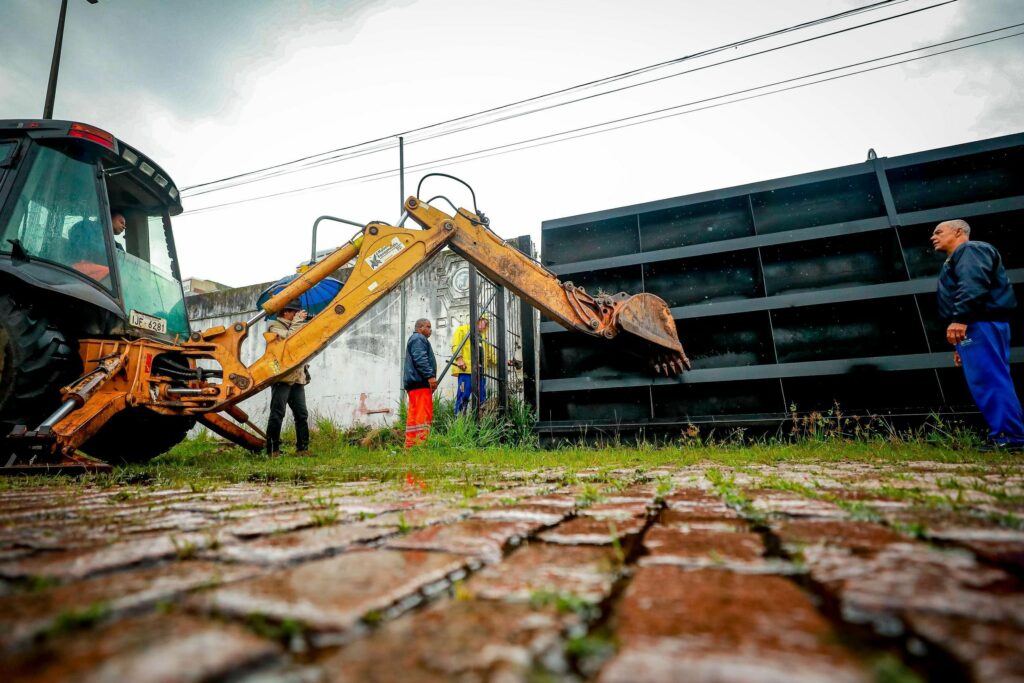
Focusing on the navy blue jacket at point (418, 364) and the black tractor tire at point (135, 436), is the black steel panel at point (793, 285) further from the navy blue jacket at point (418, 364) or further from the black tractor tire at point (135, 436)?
the black tractor tire at point (135, 436)

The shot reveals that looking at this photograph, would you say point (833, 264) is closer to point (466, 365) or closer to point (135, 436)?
point (466, 365)

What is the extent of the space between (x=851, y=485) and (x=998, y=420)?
112 inches

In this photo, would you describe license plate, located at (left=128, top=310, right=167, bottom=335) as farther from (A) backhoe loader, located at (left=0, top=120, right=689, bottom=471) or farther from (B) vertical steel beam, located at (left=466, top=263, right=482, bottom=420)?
(B) vertical steel beam, located at (left=466, top=263, right=482, bottom=420)

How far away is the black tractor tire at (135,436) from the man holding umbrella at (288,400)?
96 centimetres

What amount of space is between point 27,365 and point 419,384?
11.7 feet

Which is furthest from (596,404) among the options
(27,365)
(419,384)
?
(27,365)

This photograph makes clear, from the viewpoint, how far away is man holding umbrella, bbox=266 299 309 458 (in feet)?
19.3

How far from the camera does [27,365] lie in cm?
350

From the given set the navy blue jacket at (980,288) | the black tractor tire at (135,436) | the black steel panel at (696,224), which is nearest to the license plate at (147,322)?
the black tractor tire at (135,436)

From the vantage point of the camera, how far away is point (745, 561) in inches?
31.9

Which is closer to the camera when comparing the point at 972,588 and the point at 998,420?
the point at 972,588

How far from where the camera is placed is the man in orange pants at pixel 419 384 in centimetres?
596

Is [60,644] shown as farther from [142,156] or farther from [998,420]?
[142,156]

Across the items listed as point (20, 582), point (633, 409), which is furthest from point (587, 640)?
point (633, 409)
